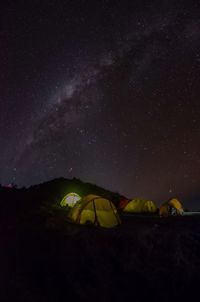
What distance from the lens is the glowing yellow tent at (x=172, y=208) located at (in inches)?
1192

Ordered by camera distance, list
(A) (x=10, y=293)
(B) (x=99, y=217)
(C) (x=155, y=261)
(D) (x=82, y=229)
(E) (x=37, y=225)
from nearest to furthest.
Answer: (A) (x=10, y=293), (C) (x=155, y=261), (D) (x=82, y=229), (E) (x=37, y=225), (B) (x=99, y=217)

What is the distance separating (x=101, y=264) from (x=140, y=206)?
16372 mm

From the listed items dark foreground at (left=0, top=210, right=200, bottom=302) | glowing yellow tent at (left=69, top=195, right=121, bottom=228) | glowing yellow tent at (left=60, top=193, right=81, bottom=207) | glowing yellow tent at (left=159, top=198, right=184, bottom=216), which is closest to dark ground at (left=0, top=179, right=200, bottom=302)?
dark foreground at (left=0, top=210, right=200, bottom=302)

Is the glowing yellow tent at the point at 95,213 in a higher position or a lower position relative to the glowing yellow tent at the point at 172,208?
lower

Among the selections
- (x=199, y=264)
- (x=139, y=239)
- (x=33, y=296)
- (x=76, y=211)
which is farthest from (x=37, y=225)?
(x=199, y=264)

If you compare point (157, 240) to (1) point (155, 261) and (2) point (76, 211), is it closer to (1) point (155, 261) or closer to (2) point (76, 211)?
(1) point (155, 261)

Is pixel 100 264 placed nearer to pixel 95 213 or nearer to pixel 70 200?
pixel 95 213

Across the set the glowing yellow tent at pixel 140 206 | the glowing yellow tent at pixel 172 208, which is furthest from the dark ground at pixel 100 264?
the glowing yellow tent at pixel 172 208

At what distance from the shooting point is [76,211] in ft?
63.0

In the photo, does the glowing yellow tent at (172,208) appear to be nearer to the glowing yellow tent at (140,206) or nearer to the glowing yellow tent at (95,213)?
the glowing yellow tent at (140,206)

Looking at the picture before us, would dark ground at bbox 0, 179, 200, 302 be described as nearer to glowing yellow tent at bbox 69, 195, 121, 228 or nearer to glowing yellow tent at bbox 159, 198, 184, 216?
glowing yellow tent at bbox 69, 195, 121, 228

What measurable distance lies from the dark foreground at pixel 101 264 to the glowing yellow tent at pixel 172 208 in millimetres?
13800

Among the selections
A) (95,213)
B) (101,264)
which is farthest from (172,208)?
(101,264)

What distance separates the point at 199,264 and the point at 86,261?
5.43 metres
